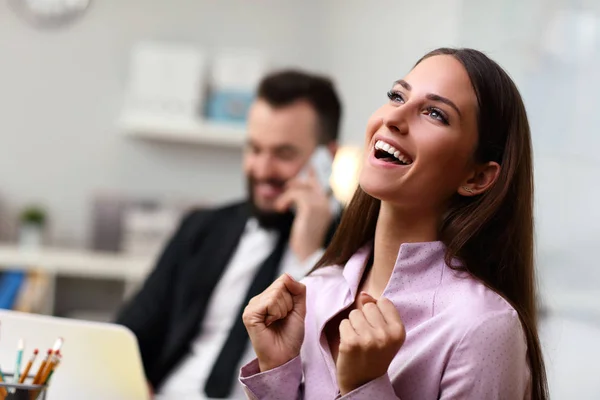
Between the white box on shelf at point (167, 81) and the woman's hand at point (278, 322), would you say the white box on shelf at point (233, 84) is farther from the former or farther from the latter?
the woman's hand at point (278, 322)

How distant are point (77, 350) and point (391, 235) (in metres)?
0.49

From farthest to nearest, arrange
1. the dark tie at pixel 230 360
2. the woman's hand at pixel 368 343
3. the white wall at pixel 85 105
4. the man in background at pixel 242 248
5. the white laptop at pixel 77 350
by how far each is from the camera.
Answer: the white wall at pixel 85 105, the man in background at pixel 242 248, the dark tie at pixel 230 360, the white laptop at pixel 77 350, the woman's hand at pixel 368 343

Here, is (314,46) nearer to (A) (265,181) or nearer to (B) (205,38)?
(B) (205,38)

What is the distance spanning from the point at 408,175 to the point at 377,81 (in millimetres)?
1736

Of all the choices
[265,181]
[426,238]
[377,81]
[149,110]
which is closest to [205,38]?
[149,110]

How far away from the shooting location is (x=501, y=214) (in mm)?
994

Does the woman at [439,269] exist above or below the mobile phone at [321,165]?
above

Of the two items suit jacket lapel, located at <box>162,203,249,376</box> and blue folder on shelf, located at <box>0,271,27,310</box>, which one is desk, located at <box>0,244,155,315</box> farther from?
suit jacket lapel, located at <box>162,203,249,376</box>

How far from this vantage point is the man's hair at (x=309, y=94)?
7.66ft

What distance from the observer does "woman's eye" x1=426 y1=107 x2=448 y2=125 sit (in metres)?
0.96

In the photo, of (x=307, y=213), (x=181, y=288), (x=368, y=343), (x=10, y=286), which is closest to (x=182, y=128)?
(x=10, y=286)

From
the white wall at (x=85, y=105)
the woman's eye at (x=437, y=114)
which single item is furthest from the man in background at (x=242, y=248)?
the white wall at (x=85, y=105)

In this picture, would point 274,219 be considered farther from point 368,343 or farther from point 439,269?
point 368,343

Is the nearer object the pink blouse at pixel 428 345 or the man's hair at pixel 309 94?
the pink blouse at pixel 428 345
